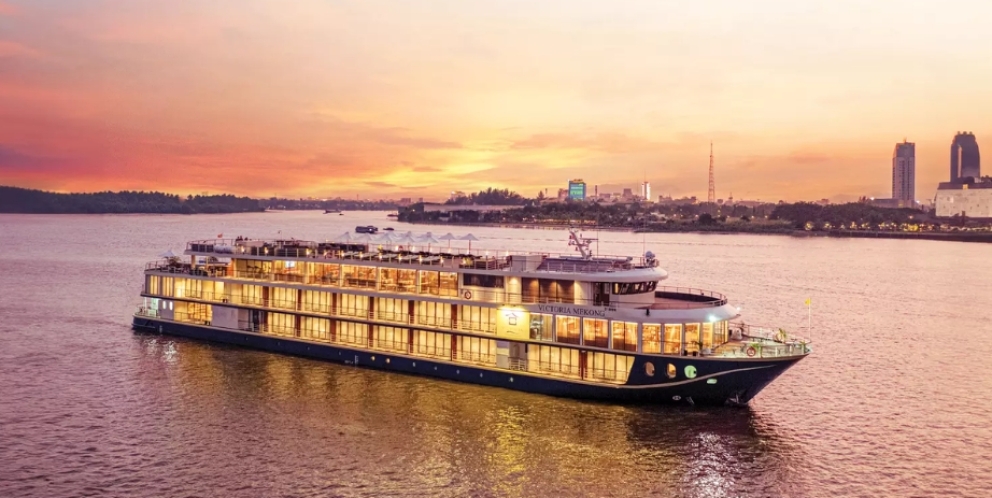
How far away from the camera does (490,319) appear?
4159cm

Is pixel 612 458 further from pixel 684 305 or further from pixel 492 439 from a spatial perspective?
pixel 684 305

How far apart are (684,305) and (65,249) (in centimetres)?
15335

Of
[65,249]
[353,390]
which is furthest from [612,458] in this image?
[65,249]

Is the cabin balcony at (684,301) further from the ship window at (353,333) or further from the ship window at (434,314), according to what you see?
the ship window at (353,333)

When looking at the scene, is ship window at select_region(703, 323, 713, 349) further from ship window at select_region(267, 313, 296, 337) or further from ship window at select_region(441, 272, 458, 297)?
ship window at select_region(267, 313, 296, 337)

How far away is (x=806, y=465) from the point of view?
3253 cm

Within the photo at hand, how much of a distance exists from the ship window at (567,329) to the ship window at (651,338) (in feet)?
12.1

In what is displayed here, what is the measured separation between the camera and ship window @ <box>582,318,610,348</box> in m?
37.8

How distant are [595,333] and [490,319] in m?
6.60

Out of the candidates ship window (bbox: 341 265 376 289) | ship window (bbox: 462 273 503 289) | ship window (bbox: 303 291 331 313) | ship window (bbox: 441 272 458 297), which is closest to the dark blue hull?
ship window (bbox: 441 272 458 297)

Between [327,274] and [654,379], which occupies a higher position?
[327,274]

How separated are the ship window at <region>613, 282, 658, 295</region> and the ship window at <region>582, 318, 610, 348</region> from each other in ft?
6.52

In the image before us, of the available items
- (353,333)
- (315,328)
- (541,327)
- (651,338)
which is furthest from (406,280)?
(651,338)

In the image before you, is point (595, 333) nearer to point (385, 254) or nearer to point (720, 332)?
point (720, 332)
